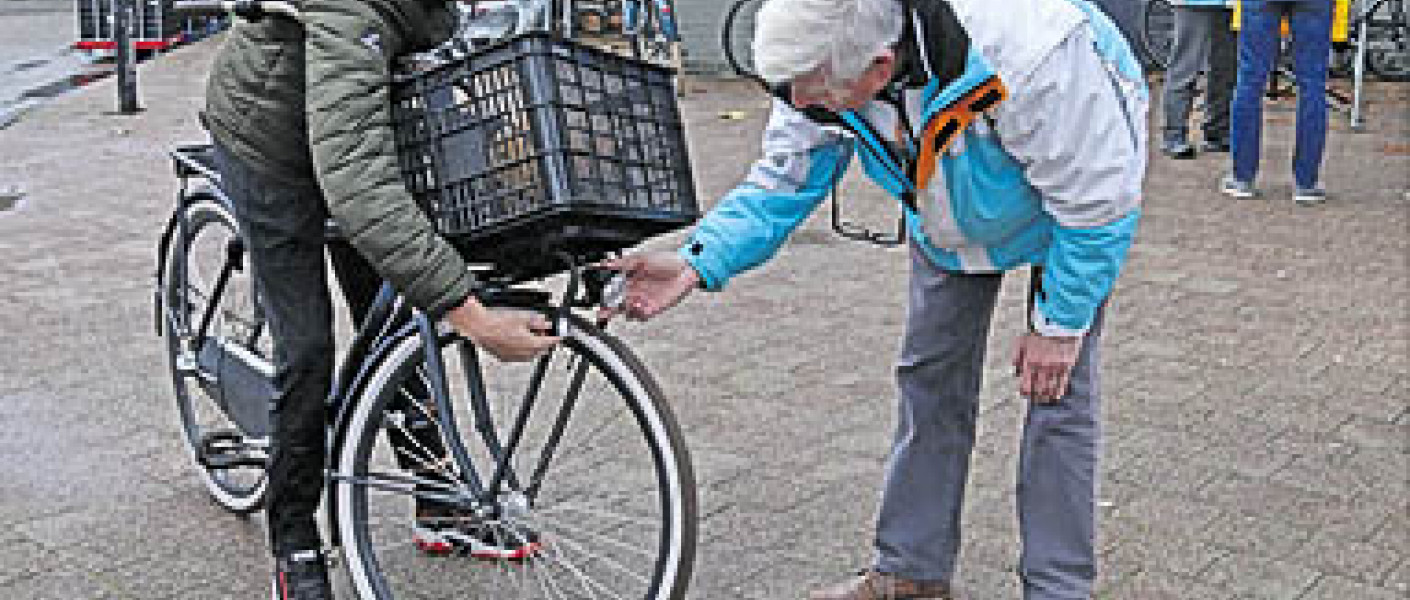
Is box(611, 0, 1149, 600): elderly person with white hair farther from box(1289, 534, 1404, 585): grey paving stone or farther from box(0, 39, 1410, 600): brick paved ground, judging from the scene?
box(1289, 534, 1404, 585): grey paving stone

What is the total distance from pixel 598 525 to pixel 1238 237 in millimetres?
4242

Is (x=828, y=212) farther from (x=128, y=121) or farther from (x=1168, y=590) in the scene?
(x=128, y=121)

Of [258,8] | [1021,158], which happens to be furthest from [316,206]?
[1021,158]

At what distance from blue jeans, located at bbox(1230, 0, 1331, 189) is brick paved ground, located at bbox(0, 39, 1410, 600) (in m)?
0.24

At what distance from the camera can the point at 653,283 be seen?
3545 mm

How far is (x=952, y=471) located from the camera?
3.88 m

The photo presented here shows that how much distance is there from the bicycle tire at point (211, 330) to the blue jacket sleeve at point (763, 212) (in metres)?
1.33

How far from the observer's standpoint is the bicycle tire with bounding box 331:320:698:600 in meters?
3.39

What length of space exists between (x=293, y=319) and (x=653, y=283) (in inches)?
31.4

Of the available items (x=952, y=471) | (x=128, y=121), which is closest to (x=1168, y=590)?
(x=952, y=471)

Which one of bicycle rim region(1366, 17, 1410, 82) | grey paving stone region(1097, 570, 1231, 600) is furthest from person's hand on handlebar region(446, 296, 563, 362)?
bicycle rim region(1366, 17, 1410, 82)

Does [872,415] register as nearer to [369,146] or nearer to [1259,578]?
[1259,578]

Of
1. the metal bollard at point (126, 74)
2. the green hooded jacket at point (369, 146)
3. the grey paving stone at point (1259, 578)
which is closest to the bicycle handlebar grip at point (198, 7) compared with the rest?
the green hooded jacket at point (369, 146)

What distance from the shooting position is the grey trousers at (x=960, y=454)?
11.7 ft
